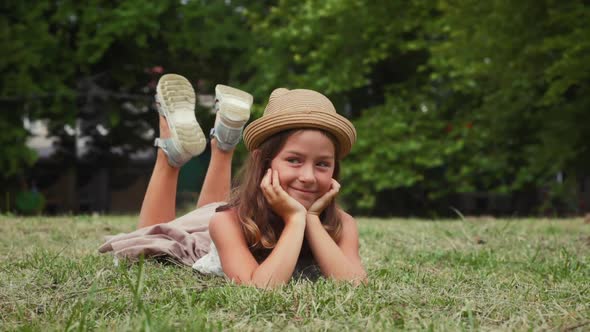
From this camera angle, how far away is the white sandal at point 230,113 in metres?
4.55

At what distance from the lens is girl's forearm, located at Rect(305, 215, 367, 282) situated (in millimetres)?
3008

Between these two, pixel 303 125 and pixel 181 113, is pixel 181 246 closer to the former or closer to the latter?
pixel 181 113

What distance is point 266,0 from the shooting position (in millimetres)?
18406

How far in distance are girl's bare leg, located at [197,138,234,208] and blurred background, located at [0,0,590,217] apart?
7792mm

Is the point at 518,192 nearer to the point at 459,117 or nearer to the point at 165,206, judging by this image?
the point at 459,117

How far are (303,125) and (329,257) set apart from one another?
604mm

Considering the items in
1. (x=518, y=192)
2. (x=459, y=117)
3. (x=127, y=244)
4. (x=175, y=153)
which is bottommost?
(x=518, y=192)

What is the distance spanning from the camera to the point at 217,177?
189 inches

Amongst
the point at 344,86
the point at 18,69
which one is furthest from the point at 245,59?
the point at 18,69

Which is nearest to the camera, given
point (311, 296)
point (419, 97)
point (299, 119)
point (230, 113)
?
point (311, 296)

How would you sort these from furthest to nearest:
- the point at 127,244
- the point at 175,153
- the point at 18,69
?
the point at 18,69 < the point at 175,153 < the point at 127,244

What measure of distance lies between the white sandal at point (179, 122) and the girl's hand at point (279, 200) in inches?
62.0

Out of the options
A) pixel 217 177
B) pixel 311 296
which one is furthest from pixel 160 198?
pixel 311 296

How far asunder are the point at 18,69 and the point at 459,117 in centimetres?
1003
